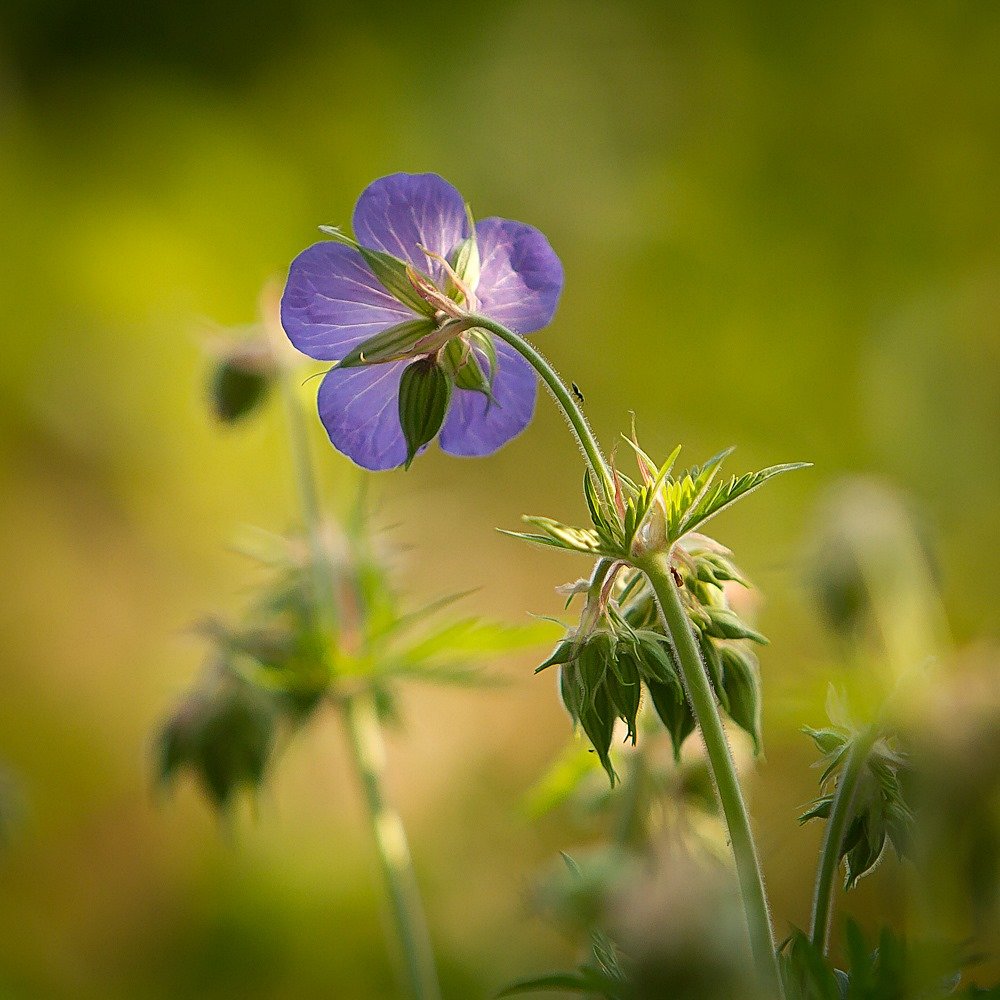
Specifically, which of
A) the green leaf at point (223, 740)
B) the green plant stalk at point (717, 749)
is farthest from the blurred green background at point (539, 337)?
the green plant stalk at point (717, 749)

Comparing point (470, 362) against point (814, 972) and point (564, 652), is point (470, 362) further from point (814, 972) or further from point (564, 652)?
point (814, 972)

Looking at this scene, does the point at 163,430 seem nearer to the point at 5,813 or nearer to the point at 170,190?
the point at 170,190

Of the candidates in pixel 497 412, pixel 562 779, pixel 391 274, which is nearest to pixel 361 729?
pixel 562 779

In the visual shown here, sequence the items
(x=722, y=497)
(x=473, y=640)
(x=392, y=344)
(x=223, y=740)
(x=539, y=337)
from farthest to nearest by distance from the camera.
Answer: (x=539, y=337) → (x=223, y=740) → (x=473, y=640) → (x=392, y=344) → (x=722, y=497)

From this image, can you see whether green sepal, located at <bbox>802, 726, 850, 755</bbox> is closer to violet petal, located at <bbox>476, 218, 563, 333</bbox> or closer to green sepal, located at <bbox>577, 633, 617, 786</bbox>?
green sepal, located at <bbox>577, 633, 617, 786</bbox>

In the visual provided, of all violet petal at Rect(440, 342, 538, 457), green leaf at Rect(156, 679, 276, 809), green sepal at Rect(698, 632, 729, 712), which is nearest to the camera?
green sepal at Rect(698, 632, 729, 712)

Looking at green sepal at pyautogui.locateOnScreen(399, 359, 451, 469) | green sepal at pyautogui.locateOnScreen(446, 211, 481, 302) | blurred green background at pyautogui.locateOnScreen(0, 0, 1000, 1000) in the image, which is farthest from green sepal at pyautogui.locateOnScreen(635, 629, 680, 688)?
blurred green background at pyautogui.locateOnScreen(0, 0, 1000, 1000)

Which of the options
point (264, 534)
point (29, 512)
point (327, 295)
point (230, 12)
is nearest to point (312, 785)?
point (29, 512)
